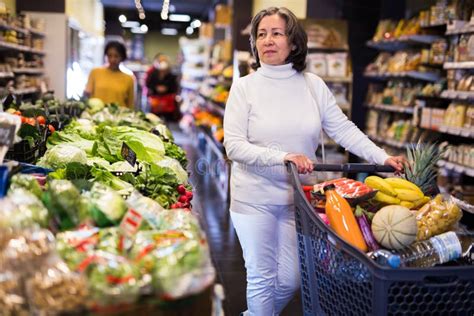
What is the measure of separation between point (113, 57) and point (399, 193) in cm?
460

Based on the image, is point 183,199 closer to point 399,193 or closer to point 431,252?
point 399,193

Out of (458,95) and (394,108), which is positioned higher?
(458,95)

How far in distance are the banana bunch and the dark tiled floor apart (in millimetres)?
638

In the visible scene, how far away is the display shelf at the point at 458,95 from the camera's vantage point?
5.62m

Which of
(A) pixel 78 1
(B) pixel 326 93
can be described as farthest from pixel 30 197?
(A) pixel 78 1

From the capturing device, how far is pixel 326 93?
2.94 meters

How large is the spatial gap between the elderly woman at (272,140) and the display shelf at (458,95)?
3.10 meters

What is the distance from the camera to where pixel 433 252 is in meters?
1.94

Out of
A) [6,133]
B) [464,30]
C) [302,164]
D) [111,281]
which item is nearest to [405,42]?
[464,30]

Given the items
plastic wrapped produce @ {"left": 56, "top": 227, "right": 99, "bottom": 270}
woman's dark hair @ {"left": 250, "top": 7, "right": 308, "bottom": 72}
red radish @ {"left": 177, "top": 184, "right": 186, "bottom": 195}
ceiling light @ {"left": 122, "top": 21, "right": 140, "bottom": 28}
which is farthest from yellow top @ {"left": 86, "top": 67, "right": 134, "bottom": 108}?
ceiling light @ {"left": 122, "top": 21, "right": 140, "bottom": 28}

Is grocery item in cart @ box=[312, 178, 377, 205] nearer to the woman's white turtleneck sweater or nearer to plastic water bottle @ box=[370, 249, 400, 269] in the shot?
plastic water bottle @ box=[370, 249, 400, 269]

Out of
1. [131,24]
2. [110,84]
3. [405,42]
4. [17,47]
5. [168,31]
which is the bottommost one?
[110,84]

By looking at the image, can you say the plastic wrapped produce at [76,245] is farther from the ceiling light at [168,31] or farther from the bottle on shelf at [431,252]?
the ceiling light at [168,31]

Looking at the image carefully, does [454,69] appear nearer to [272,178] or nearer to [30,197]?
[272,178]
